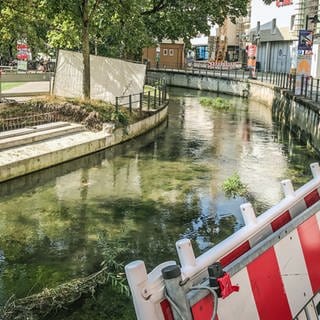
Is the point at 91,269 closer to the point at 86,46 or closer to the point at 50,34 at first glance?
the point at 86,46

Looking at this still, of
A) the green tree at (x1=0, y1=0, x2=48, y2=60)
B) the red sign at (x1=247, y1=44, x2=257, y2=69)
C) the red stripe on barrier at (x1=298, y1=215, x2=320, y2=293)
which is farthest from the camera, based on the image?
the red sign at (x1=247, y1=44, x2=257, y2=69)

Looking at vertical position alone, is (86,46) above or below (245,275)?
above

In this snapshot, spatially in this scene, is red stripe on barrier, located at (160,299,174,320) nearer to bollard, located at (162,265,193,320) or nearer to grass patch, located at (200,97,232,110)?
bollard, located at (162,265,193,320)

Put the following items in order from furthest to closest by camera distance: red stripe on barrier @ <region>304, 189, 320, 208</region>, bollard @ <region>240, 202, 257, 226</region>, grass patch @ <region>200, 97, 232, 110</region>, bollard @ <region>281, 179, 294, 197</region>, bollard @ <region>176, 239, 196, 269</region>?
grass patch @ <region>200, 97, 232, 110</region>
red stripe on barrier @ <region>304, 189, 320, 208</region>
bollard @ <region>281, 179, 294, 197</region>
bollard @ <region>240, 202, 257, 226</region>
bollard @ <region>176, 239, 196, 269</region>

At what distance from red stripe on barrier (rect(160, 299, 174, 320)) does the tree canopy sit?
1817 cm

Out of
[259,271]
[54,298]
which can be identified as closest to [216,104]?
[54,298]

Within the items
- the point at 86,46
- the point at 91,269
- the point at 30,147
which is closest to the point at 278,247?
the point at 91,269

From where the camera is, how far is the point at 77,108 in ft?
61.4

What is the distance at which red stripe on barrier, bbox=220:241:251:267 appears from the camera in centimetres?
269

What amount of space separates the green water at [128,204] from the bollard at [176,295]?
4289 millimetres

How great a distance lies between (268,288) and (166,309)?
0.74 meters

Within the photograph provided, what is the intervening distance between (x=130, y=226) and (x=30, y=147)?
19.0 ft

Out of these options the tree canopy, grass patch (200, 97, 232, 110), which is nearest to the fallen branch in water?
the tree canopy

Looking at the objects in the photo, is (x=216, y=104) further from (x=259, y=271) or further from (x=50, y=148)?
(x=259, y=271)
